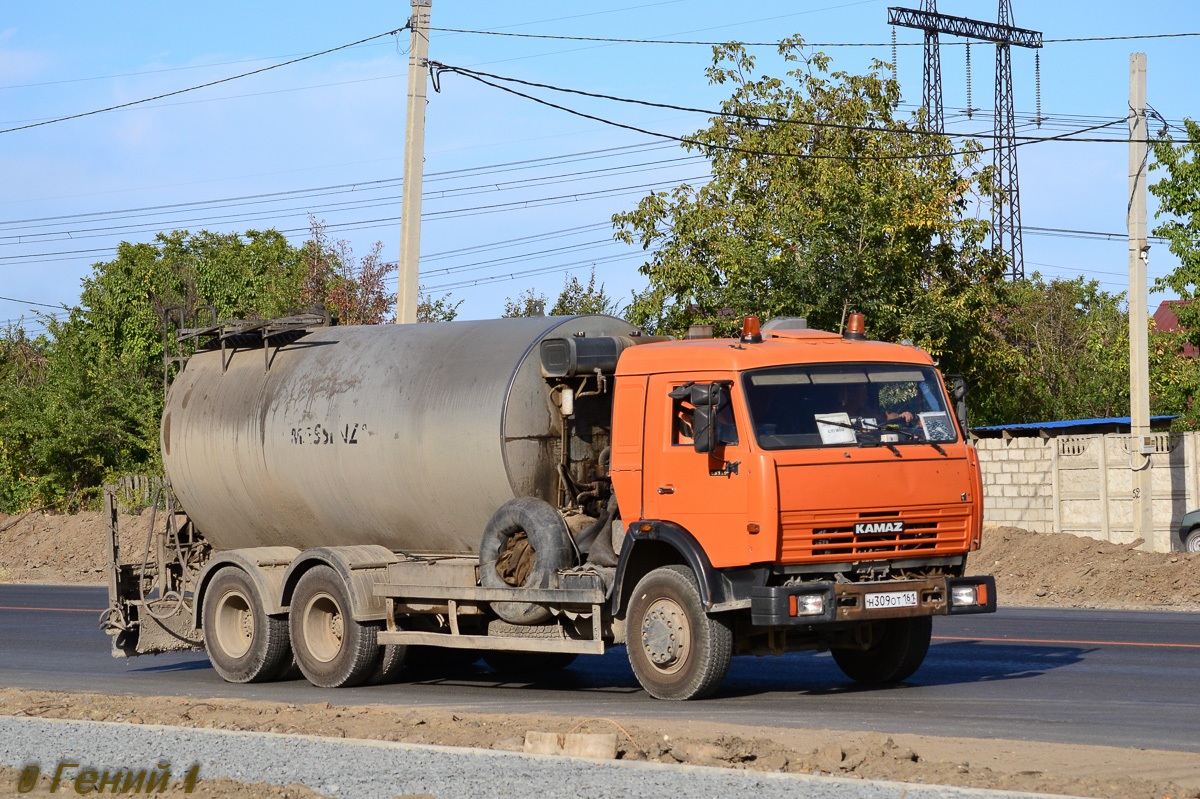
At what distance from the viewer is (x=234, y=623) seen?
14.8 m

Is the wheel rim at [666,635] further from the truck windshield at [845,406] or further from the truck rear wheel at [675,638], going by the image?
the truck windshield at [845,406]

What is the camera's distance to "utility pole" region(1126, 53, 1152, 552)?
24.9m

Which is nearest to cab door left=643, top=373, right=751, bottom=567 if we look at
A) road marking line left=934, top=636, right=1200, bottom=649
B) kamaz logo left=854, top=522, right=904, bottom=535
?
kamaz logo left=854, top=522, right=904, bottom=535

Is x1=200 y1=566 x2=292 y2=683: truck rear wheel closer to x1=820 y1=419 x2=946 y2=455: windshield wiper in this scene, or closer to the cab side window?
the cab side window

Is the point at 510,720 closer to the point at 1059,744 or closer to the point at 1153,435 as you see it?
the point at 1059,744

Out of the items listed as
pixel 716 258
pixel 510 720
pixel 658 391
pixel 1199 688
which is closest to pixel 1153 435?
pixel 716 258

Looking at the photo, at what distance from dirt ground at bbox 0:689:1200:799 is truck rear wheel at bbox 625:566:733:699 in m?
1.20

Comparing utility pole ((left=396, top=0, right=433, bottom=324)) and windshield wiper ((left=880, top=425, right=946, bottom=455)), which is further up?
utility pole ((left=396, top=0, right=433, bottom=324))

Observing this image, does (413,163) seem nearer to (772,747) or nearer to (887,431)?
(887,431)

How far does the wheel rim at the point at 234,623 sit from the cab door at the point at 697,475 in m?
5.10

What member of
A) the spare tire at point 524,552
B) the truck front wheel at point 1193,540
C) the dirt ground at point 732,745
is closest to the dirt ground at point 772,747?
the dirt ground at point 732,745

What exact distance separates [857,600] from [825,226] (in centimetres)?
1807

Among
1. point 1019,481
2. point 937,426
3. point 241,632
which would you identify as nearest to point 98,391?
point 1019,481

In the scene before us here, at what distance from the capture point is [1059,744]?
899 centimetres
